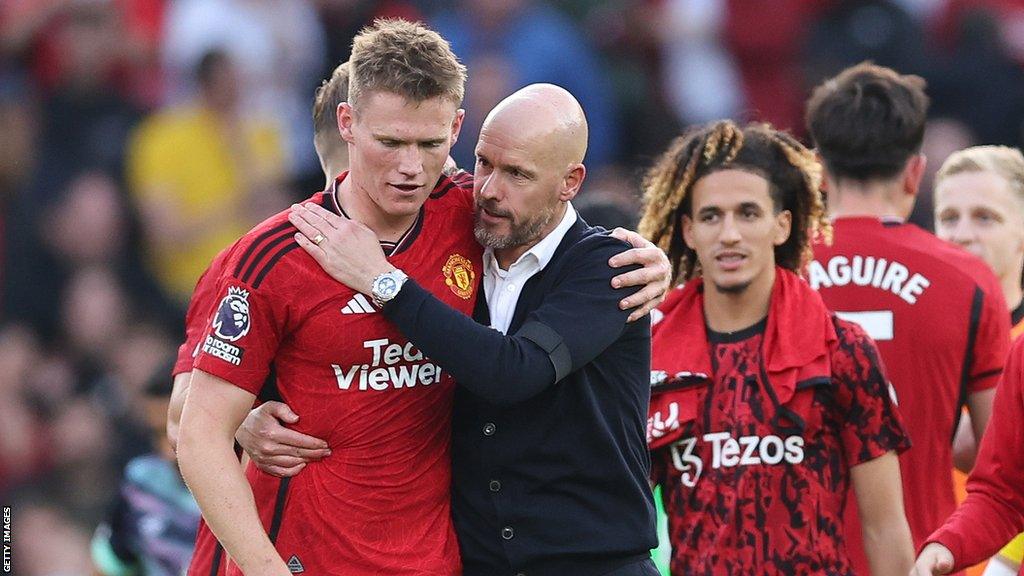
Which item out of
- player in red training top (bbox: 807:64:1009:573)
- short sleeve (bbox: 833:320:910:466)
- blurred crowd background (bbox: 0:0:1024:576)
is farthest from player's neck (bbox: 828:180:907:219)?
blurred crowd background (bbox: 0:0:1024:576)

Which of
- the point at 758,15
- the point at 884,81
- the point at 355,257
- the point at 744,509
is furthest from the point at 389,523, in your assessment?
the point at 758,15

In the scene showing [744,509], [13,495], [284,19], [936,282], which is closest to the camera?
[744,509]

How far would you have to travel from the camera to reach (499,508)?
433cm

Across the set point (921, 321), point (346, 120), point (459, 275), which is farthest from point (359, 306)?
point (921, 321)

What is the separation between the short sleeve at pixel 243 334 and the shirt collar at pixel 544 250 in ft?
2.10

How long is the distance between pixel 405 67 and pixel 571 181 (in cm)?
62

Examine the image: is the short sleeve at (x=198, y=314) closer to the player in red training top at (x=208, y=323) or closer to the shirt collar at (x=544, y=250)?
the player in red training top at (x=208, y=323)

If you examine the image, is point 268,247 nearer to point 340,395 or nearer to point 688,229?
point 340,395

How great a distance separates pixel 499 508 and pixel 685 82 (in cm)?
730

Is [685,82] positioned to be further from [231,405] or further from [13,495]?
[231,405]

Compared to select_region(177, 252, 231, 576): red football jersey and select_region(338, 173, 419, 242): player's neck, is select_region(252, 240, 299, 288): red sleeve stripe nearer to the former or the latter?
select_region(338, 173, 419, 242): player's neck

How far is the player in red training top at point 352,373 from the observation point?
4.08 meters

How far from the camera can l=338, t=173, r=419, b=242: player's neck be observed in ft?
14.1

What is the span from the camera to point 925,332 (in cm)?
548
